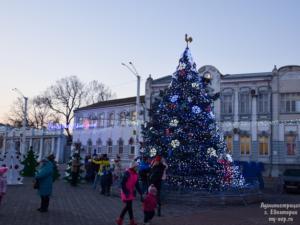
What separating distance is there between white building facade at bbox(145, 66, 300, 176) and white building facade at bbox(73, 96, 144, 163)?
34.2 feet

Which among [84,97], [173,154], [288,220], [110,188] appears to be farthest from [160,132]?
[84,97]

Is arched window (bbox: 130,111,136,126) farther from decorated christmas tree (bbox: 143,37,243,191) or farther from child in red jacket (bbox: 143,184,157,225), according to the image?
child in red jacket (bbox: 143,184,157,225)

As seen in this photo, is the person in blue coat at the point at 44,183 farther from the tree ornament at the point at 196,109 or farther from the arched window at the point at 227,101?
the arched window at the point at 227,101

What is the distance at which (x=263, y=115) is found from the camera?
38906 mm

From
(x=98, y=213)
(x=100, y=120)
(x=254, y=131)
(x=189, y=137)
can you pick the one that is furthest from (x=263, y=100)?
(x=98, y=213)

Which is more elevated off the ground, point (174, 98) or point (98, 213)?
point (174, 98)

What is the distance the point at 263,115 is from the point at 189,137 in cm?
2281

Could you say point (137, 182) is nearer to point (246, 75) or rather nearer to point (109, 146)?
point (246, 75)

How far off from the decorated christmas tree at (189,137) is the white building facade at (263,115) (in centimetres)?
2089

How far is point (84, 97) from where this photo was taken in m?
70.1

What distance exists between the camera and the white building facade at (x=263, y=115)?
37.7 metres

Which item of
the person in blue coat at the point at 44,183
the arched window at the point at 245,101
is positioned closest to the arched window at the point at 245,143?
the arched window at the point at 245,101

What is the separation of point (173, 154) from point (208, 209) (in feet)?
11.8

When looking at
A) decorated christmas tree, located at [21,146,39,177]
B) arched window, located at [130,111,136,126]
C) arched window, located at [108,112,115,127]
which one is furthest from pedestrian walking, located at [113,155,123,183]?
arched window, located at [108,112,115,127]
